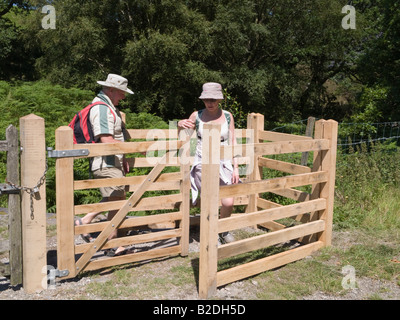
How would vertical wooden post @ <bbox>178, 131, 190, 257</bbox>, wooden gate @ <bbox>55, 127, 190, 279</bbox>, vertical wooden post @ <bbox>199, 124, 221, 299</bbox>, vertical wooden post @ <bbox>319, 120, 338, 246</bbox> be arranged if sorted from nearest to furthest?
vertical wooden post @ <bbox>199, 124, 221, 299</bbox>
wooden gate @ <bbox>55, 127, 190, 279</bbox>
vertical wooden post @ <bbox>178, 131, 190, 257</bbox>
vertical wooden post @ <bbox>319, 120, 338, 246</bbox>

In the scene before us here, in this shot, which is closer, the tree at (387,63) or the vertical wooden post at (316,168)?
the vertical wooden post at (316,168)

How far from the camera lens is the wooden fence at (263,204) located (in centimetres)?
384

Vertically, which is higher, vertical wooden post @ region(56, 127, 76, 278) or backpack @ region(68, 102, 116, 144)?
backpack @ region(68, 102, 116, 144)

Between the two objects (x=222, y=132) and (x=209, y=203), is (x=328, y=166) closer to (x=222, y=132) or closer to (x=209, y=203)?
(x=222, y=132)

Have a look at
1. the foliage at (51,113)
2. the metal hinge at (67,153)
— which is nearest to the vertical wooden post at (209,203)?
the metal hinge at (67,153)

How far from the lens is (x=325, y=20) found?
21359 mm

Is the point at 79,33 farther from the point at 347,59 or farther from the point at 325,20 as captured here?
the point at 347,59

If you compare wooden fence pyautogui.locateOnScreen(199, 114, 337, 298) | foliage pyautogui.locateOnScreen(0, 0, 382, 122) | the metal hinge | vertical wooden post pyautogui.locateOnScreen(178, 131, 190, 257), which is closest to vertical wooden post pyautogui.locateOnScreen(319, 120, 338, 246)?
wooden fence pyautogui.locateOnScreen(199, 114, 337, 298)

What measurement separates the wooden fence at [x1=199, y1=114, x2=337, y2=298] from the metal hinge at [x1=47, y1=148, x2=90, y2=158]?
1.10 m

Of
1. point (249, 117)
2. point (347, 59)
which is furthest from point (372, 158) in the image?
point (347, 59)

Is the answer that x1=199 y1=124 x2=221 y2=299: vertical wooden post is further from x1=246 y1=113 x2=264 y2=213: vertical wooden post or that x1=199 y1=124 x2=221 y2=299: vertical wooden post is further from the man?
x1=246 y1=113 x2=264 y2=213: vertical wooden post

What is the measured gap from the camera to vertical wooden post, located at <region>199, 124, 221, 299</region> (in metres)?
3.80

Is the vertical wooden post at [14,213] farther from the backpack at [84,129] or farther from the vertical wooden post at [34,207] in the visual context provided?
the backpack at [84,129]

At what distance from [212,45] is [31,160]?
1630 cm
